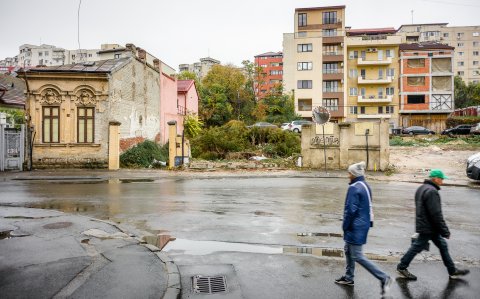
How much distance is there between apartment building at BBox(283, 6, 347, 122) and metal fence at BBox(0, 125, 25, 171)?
46.8 metres

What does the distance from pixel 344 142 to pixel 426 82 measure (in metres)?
47.6

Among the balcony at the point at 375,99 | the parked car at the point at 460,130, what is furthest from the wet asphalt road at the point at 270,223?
the balcony at the point at 375,99

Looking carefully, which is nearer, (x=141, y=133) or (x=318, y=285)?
(x=318, y=285)

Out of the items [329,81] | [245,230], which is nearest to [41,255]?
[245,230]

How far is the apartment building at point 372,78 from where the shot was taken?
63.4 meters

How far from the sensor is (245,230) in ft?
30.0

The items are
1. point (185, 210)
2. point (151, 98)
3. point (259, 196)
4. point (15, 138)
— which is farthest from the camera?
point (151, 98)

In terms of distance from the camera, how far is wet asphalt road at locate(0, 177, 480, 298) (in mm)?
6141

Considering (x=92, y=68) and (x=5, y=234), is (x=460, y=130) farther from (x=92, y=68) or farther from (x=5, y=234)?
(x=5, y=234)

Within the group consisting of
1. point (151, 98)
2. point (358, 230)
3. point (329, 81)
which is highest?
point (329, 81)

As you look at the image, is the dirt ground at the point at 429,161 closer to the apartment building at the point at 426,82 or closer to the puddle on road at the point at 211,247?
the puddle on road at the point at 211,247

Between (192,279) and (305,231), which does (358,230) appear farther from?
(305,231)

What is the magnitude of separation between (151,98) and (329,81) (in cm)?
4130

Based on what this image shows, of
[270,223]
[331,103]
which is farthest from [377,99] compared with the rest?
[270,223]
